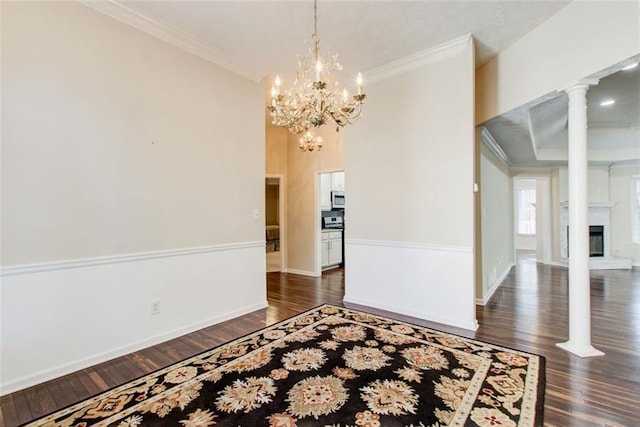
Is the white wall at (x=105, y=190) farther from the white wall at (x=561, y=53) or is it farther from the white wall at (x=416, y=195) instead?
the white wall at (x=561, y=53)

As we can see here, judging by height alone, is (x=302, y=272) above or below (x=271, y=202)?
below

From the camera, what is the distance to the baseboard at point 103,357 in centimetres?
205

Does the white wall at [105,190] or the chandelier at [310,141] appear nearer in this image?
the white wall at [105,190]

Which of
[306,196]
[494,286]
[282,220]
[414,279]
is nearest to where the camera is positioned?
[414,279]

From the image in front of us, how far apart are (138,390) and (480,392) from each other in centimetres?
236

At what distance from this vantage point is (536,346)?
8.79ft

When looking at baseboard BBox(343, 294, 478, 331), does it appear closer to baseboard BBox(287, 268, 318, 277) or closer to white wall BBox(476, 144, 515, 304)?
white wall BBox(476, 144, 515, 304)

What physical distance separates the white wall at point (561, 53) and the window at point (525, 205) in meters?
8.10

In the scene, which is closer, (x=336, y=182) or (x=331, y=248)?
(x=331, y=248)

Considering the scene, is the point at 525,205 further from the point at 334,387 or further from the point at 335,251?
the point at 334,387

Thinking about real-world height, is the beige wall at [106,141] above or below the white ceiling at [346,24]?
below

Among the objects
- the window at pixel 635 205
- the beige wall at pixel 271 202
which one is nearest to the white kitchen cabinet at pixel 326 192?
the beige wall at pixel 271 202

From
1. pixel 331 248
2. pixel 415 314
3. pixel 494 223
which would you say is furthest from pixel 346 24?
pixel 331 248

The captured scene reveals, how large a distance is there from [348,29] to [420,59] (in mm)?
1050
